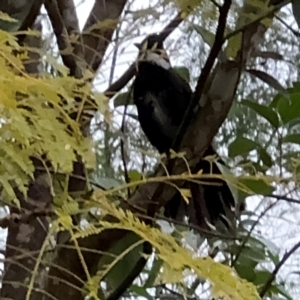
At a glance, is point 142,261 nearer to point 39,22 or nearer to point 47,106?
point 47,106

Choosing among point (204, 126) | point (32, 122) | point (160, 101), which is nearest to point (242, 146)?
point (204, 126)

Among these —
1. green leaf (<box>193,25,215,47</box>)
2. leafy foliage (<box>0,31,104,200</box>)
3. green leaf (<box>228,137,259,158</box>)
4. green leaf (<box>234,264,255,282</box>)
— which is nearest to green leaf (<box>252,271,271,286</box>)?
green leaf (<box>234,264,255,282</box>)

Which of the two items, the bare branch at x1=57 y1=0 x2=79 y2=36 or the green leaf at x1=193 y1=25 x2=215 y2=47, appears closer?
the green leaf at x1=193 y1=25 x2=215 y2=47

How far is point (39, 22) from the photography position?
2.47 ft

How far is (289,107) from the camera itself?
2.26ft

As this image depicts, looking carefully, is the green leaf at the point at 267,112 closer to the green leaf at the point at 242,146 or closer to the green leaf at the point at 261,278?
the green leaf at the point at 242,146

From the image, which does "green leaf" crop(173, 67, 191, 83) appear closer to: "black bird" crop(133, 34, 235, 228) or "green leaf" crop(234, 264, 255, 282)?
"black bird" crop(133, 34, 235, 228)

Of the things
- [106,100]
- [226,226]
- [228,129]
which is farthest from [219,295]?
[228,129]

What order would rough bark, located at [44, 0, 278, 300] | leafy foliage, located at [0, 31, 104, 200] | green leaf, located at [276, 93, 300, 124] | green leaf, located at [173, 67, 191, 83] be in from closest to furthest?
leafy foliage, located at [0, 31, 104, 200], rough bark, located at [44, 0, 278, 300], green leaf, located at [276, 93, 300, 124], green leaf, located at [173, 67, 191, 83]

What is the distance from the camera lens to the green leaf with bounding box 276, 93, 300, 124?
680 millimetres

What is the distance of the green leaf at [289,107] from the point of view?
0.68 meters

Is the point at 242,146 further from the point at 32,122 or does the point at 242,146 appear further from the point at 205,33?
the point at 32,122

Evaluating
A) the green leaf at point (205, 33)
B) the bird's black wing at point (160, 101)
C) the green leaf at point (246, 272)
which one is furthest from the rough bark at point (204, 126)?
the bird's black wing at point (160, 101)

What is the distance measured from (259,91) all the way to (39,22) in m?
0.38
